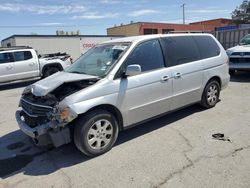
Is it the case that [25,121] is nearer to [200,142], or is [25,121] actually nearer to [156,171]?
[156,171]

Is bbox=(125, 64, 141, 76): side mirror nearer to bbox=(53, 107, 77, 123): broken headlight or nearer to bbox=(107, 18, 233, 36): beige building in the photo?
bbox=(53, 107, 77, 123): broken headlight

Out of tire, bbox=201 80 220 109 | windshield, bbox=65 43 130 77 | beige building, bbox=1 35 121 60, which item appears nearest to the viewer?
windshield, bbox=65 43 130 77

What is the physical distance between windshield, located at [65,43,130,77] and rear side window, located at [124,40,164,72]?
0.19 metres

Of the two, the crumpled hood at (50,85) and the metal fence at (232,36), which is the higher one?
the metal fence at (232,36)


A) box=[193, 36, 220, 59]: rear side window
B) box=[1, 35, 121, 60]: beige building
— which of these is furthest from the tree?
box=[193, 36, 220, 59]: rear side window

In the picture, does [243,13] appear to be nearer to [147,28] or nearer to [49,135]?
[147,28]

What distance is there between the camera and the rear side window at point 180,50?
500cm

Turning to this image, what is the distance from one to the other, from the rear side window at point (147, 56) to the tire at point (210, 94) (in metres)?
1.63

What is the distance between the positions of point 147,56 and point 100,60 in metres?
0.84

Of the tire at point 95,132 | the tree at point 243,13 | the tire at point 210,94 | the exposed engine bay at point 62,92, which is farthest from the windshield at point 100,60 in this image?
the tree at point 243,13

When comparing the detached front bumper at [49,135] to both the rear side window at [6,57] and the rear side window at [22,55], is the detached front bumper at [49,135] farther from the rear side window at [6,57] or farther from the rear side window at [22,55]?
the rear side window at [22,55]

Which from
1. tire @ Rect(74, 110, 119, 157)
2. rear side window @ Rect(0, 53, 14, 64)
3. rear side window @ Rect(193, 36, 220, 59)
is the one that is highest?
A: rear side window @ Rect(193, 36, 220, 59)

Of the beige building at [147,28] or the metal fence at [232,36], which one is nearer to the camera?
the metal fence at [232,36]

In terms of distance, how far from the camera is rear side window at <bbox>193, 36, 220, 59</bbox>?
574 centimetres
